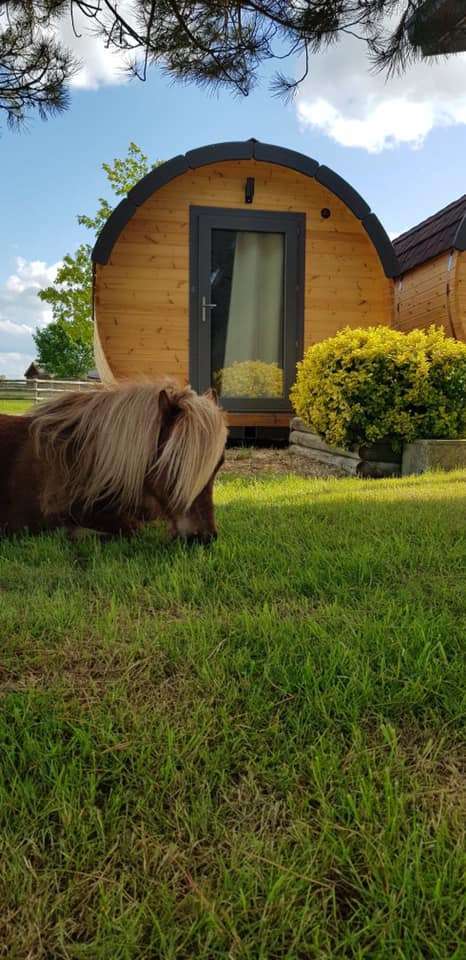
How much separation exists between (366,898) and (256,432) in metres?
7.77

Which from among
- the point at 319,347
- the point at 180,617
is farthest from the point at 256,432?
the point at 180,617

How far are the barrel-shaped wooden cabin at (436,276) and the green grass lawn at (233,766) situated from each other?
673 cm

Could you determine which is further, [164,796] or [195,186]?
[195,186]

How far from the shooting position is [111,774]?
1.25m

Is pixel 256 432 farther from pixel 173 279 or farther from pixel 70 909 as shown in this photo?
pixel 70 909

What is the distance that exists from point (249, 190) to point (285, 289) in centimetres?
142

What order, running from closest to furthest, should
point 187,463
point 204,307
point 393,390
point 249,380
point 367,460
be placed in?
point 187,463, point 393,390, point 367,460, point 204,307, point 249,380

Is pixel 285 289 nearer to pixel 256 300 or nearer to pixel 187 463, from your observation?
pixel 256 300

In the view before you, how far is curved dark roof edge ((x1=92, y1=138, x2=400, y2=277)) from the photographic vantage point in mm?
7883

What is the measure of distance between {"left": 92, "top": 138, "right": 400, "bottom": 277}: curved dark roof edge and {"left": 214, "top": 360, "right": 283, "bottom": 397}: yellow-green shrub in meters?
2.24

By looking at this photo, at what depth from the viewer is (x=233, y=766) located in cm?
129

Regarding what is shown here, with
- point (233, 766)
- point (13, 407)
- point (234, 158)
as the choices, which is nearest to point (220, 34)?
point (234, 158)

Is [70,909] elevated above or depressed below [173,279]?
below

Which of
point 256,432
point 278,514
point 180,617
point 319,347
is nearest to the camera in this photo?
point 180,617
